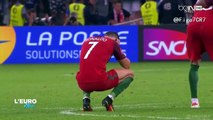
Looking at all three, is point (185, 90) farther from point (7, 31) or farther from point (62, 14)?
point (62, 14)

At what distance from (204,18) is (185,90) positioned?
4808 millimetres

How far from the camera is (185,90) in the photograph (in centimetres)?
1902

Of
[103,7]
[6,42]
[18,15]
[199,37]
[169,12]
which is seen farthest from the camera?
[103,7]

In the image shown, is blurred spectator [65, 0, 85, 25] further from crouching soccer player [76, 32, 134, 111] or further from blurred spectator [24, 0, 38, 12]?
crouching soccer player [76, 32, 134, 111]

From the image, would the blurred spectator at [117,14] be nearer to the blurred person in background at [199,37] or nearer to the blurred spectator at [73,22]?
the blurred spectator at [73,22]

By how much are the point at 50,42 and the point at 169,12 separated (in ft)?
14.9

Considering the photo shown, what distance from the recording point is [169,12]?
31078mm

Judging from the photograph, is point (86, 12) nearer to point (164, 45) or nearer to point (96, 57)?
point (164, 45)

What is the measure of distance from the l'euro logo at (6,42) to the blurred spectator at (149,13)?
5092 mm

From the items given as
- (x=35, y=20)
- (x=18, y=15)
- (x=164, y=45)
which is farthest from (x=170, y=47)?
(x=18, y=15)

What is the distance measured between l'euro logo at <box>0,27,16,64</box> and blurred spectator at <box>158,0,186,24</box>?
5.48 meters

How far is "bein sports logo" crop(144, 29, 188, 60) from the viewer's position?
29.2m

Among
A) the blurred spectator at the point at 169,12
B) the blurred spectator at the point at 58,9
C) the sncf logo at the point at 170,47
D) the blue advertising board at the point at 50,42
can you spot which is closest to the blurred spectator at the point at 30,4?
the blurred spectator at the point at 58,9

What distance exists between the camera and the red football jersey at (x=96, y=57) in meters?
14.1
